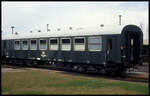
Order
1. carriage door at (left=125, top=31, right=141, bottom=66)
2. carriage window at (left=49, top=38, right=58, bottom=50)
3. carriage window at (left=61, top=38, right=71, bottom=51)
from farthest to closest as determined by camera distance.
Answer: carriage window at (left=49, top=38, right=58, bottom=50), carriage window at (left=61, top=38, right=71, bottom=51), carriage door at (left=125, top=31, right=141, bottom=66)

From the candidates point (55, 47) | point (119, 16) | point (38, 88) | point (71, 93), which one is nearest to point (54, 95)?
point (71, 93)

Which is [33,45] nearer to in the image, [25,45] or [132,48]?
[25,45]

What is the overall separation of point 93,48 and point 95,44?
0.33 metres

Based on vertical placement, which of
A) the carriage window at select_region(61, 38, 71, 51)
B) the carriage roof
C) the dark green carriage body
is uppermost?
the carriage roof

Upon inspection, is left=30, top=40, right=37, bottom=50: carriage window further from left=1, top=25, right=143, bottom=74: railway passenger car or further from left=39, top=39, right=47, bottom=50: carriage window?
left=39, top=39, right=47, bottom=50: carriage window

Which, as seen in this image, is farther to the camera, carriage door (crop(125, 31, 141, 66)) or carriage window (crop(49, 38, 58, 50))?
carriage window (crop(49, 38, 58, 50))

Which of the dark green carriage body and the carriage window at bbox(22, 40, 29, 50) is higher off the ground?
the carriage window at bbox(22, 40, 29, 50)

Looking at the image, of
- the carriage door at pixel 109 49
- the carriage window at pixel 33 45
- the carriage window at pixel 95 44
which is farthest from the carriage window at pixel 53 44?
the carriage door at pixel 109 49

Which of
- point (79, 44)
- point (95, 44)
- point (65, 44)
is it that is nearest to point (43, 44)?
point (65, 44)

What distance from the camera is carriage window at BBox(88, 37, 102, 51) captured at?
20766mm

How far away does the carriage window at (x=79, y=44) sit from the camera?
22.0 meters

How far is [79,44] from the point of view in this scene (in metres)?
22.3

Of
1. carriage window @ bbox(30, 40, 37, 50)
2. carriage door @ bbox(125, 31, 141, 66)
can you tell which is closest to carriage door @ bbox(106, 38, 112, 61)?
carriage door @ bbox(125, 31, 141, 66)

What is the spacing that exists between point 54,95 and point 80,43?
35.3 ft
